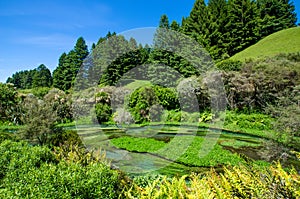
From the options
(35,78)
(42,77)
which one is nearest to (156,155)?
(35,78)

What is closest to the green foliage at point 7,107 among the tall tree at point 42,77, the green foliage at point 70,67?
the green foliage at point 70,67

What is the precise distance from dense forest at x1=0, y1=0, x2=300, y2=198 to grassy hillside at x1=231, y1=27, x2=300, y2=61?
6.33 ft

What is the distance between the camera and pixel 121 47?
57.0 feet

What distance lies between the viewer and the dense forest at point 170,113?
9.35ft

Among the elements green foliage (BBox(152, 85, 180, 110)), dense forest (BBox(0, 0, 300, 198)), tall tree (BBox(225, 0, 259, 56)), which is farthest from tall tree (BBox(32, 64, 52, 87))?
tall tree (BBox(225, 0, 259, 56))

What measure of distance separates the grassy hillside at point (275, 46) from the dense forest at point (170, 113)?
6.33 feet

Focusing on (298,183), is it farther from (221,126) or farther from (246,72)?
(246,72)

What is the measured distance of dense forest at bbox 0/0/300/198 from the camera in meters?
2.85

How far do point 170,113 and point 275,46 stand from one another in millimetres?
15269

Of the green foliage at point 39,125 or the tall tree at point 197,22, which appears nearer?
the green foliage at point 39,125

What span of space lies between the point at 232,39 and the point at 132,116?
1758 cm

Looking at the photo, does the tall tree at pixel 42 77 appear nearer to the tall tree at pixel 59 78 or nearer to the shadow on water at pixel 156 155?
the tall tree at pixel 59 78

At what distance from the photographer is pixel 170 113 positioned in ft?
58.3

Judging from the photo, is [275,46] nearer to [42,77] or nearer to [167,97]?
[167,97]
